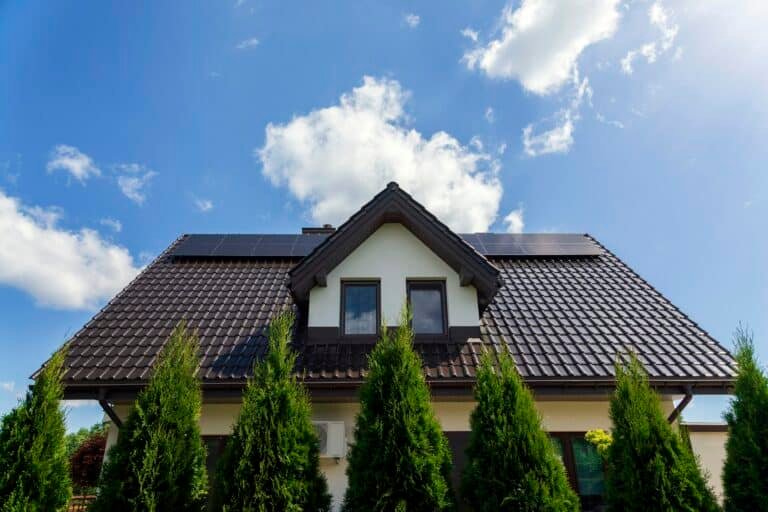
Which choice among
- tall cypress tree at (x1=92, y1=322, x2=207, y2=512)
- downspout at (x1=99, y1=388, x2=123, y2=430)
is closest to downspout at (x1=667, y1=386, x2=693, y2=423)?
tall cypress tree at (x1=92, y1=322, x2=207, y2=512)

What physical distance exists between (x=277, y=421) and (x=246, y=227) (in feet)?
31.4

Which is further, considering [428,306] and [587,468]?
[428,306]

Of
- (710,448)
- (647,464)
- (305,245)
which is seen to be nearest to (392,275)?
(305,245)

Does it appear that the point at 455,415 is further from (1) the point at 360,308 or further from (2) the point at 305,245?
A: (2) the point at 305,245

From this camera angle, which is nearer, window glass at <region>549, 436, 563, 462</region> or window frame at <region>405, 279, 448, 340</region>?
window glass at <region>549, 436, 563, 462</region>

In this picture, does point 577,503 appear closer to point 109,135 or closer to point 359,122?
point 359,122

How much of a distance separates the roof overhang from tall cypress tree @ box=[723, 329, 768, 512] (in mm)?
3525

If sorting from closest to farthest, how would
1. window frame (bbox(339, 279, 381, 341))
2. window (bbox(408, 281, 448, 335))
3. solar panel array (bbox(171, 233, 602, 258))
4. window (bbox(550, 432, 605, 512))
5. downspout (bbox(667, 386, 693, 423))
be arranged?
window (bbox(550, 432, 605, 512)) → downspout (bbox(667, 386, 693, 423)) → window frame (bbox(339, 279, 381, 341)) → window (bbox(408, 281, 448, 335)) → solar panel array (bbox(171, 233, 602, 258))

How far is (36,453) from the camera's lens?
450 centimetres

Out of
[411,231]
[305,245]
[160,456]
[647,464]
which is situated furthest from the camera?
[305,245]

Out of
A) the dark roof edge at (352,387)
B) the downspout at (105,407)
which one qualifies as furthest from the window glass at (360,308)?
the downspout at (105,407)

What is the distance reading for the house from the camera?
6.20m

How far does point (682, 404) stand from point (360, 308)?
5.70 meters

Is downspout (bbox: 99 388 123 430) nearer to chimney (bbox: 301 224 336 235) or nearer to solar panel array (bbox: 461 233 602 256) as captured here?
chimney (bbox: 301 224 336 235)
